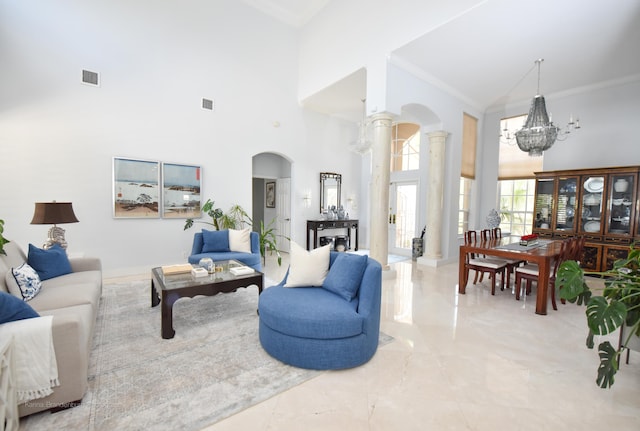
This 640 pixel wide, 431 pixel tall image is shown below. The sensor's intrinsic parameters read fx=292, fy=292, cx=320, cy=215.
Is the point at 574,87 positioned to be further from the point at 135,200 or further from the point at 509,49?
the point at 135,200

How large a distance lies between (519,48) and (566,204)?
3.11 m

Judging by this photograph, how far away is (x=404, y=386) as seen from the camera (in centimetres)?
206

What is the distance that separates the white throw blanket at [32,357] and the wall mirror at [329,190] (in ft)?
20.1

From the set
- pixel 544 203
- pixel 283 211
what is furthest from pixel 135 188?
pixel 544 203

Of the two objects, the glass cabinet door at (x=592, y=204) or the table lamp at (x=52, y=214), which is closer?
the table lamp at (x=52, y=214)

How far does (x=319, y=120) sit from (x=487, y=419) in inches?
266

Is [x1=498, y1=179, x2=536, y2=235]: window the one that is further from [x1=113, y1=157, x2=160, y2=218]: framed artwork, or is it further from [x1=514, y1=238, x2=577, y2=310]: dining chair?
[x1=113, y1=157, x2=160, y2=218]: framed artwork

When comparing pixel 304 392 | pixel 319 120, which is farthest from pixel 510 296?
pixel 319 120

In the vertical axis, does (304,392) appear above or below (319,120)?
below

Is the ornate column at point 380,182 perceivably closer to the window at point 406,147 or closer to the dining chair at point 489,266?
the dining chair at point 489,266

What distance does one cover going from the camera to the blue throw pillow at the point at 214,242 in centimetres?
488

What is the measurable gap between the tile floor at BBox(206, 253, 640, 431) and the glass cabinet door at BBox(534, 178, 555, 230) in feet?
→ 10.4

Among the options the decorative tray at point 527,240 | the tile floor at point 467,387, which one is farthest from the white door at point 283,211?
the decorative tray at point 527,240

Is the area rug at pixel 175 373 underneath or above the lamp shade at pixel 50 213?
underneath
